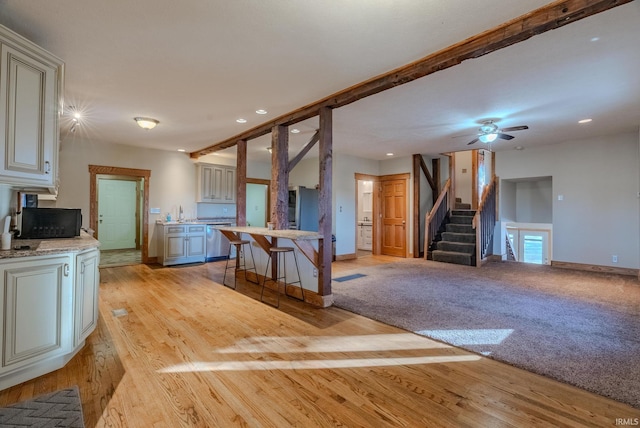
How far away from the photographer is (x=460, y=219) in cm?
771

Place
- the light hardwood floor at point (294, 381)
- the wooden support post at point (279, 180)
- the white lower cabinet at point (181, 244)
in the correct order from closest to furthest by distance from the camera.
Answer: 1. the light hardwood floor at point (294, 381)
2. the wooden support post at point (279, 180)
3. the white lower cabinet at point (181, 244)

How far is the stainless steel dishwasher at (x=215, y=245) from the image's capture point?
6836mm

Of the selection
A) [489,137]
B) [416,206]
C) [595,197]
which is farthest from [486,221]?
[489,137]

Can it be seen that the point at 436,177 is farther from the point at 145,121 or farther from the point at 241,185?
the point at 145,121

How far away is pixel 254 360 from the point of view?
93.3 inches

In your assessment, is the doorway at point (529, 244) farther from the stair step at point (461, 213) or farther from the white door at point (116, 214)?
the white door at point (116, 214)

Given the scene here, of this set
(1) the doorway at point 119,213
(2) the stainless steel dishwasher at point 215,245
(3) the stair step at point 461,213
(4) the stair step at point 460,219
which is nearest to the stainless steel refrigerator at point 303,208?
(2) the stainless steel dishwasher at point 215,245

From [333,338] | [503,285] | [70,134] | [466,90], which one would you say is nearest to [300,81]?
[466,90]

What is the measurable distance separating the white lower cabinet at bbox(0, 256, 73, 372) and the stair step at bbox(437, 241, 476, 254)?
22.6 feet

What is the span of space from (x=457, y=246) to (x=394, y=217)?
1.72 metres

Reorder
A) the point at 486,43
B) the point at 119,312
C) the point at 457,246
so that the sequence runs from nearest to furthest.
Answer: the point at 486,43 < the point at 119,312 < the point at 457,246

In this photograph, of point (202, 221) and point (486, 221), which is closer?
point (486, 221)

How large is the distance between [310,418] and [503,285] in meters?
4.30

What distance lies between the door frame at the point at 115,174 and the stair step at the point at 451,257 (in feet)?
21.5
